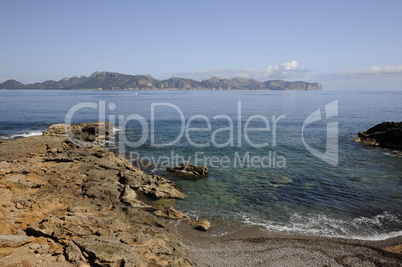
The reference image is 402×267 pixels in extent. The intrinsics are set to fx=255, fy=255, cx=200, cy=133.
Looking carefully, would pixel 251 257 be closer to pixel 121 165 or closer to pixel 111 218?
pixel 111 218

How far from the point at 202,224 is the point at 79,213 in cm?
850

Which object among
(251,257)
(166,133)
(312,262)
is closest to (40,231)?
(251,257)

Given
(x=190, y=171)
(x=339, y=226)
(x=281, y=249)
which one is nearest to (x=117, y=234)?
(x=281, y=249)

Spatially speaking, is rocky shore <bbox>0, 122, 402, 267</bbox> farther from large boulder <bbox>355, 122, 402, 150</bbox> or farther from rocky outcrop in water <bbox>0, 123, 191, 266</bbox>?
large boulder <bbox>355, 122, 402, 150</bbox>

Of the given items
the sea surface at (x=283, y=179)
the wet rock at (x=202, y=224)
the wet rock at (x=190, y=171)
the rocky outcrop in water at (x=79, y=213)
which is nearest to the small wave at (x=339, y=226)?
the sea surface at (x=283, y=179)

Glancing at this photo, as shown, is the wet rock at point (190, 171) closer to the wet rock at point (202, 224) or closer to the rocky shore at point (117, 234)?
the rocky shore at point (117, 234)

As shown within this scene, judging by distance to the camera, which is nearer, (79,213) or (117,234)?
(117,234)

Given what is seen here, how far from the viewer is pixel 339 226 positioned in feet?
63.6

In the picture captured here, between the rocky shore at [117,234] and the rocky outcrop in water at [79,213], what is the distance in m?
0.05

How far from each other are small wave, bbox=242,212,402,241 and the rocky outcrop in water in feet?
25.4

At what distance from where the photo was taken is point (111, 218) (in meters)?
16.9

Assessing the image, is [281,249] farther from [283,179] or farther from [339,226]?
[283,179]

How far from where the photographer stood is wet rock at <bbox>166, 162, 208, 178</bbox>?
2975 centimetres

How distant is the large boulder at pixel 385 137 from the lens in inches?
1746
